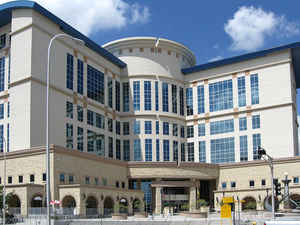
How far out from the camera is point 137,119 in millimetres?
75500

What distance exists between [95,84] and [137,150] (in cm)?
1303

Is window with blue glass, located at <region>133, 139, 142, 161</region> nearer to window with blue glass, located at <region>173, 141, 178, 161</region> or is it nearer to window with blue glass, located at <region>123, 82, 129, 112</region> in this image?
window with blue glass, located at <region>123, 82, 129, 112</region>

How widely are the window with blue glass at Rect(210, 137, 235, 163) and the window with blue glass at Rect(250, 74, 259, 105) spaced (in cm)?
704

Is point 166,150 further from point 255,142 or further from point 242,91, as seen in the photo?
point 242,91

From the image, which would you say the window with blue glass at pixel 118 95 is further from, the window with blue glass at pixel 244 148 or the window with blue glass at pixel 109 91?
the window with blue glass at pixel 244 148

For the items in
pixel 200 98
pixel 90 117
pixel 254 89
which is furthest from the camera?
pixel 200 98

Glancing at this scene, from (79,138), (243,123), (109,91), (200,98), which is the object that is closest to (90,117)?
(79,138)

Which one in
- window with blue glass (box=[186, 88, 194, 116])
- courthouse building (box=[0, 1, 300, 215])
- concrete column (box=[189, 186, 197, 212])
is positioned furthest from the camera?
window with blue glass (box=[186, 88, 194, 116])

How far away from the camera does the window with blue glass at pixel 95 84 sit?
2694 inches

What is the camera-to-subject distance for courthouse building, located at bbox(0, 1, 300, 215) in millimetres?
55656

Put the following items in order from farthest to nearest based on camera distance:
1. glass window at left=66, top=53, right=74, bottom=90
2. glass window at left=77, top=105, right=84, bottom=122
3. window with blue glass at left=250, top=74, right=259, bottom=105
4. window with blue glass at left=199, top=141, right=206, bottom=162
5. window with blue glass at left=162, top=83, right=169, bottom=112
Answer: window with blue glass at left=162, top=83, right=169, bottom=112, window with blue glass at left=199, top=141, right=206, bottom=162, window with blue glass at left=250, top=74, right=259, bottom=105, glass window at left=77, top=105, right=84, bottom=122, glass window at left=66, top=53, right=74, bottom=90

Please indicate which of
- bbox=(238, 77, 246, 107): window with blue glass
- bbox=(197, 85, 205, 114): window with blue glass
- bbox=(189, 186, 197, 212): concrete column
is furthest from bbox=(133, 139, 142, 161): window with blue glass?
bbox=(238, 77, 246, 107): window with blue glass

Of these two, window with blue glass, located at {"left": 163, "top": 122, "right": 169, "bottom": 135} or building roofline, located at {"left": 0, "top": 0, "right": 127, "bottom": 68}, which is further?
window with blue glass, located at {"left": 163, "top": 122, "right": 169, "bottom": 135}

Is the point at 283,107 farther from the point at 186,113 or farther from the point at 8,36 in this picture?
the point at 8,36
